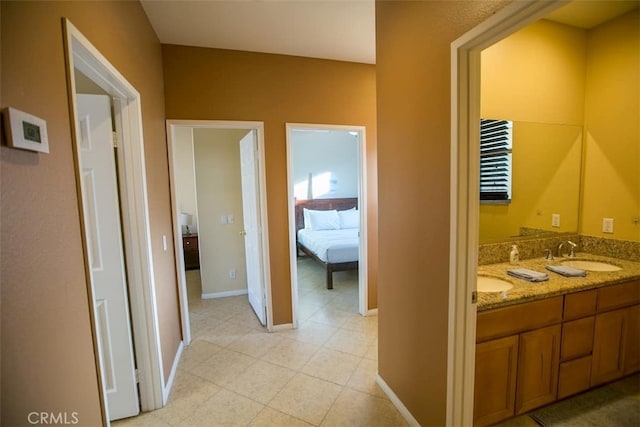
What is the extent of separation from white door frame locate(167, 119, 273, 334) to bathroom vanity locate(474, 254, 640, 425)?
187 centimetres

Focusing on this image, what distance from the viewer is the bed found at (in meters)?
4.06

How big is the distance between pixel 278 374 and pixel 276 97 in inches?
95.7

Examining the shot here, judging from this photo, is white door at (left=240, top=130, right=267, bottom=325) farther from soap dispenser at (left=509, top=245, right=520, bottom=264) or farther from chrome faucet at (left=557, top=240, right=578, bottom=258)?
chrome faucet at (left=557, top=240, right=578, bottom=258)

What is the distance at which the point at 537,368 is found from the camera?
1661 mm

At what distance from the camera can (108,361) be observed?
5.72 ft

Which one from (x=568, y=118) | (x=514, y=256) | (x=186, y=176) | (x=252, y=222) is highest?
(x=568, y=118)

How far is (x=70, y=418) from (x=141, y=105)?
1692 millimetres

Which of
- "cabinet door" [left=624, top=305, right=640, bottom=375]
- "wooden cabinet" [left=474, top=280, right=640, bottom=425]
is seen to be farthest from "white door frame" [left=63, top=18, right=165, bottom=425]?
"cabinet door" [left=624, top=305, right=640, bottom=375]

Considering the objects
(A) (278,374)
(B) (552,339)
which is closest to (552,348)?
(B) (552,339)

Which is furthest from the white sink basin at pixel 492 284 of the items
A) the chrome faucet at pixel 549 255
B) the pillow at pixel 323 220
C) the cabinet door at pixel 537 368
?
the pillow at pixel 323 220

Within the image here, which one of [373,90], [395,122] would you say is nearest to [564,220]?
[395,122]

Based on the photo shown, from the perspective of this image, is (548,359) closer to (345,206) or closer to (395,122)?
(395,122)

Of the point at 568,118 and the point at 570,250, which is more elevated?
the point at 568,118

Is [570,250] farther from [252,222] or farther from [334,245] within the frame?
[252,222]
